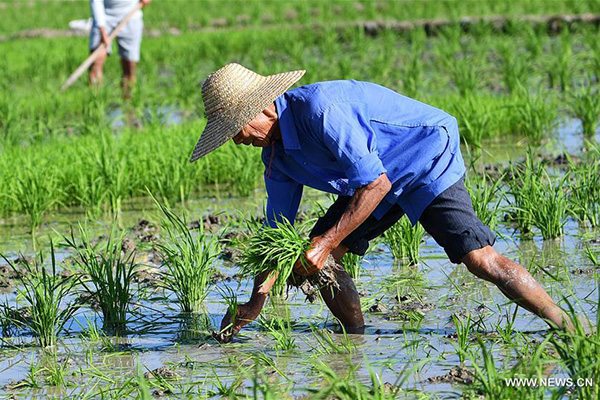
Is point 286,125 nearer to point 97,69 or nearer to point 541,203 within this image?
point 541,203

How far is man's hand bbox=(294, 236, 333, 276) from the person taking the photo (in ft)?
11.2

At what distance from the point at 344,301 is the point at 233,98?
90cm

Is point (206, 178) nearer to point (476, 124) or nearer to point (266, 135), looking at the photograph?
point (476, 124)

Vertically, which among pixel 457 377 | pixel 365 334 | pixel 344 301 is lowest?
pixel 457 377

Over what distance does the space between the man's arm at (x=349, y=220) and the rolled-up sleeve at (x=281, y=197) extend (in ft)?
0.88

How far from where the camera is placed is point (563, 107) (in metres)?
7.77

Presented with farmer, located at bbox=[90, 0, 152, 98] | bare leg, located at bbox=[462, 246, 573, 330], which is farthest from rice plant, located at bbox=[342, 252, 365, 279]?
farmer, located at bbox=[90, 0, 152, 98]

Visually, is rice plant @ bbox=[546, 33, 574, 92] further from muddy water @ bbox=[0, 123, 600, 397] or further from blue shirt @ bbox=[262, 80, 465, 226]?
blue shirt @ bbox=[262, 80, 465, 226]

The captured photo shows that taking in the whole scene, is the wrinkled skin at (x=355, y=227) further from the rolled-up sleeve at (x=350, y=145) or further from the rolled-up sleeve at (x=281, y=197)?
the rolled-up sleeve at (x=281, y=197)

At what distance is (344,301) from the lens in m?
3.81

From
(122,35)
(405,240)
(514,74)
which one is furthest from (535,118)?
(122,35)

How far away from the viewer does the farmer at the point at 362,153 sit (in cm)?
329

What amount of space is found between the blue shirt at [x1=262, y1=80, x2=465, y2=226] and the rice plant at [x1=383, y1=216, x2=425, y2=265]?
2.99 feet

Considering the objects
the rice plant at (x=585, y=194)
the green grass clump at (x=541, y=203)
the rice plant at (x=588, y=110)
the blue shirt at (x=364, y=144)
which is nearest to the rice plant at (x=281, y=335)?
the blue shirt at (x=364, y=144)
